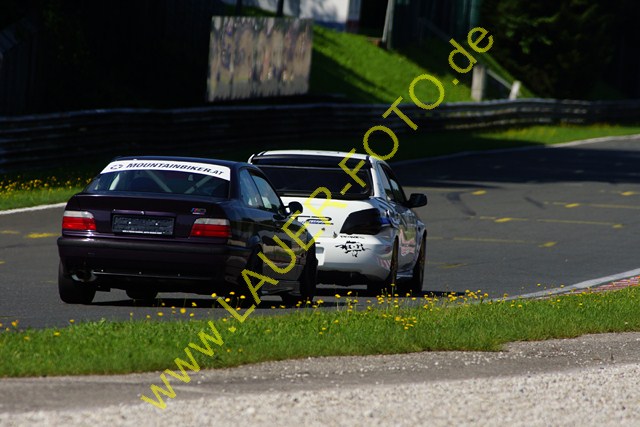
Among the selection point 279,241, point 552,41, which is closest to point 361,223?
point 279,241

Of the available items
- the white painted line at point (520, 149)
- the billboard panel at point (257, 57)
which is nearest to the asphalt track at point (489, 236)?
the white painted line at point (520, 149)

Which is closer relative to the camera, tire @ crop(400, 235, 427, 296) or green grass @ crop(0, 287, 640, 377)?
green grass @ crop(0, 287, 640, 377)

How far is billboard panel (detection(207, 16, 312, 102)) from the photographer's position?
37.7 meters

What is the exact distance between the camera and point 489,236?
2358 centimetres

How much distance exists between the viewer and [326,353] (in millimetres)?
10367

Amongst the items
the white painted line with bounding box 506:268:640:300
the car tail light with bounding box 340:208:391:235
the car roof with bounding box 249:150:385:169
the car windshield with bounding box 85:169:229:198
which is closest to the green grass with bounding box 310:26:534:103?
the white painted line with bounding box 506:268:640:300

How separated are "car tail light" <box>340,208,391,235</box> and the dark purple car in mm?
2214

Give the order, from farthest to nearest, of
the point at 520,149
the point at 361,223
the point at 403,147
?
the point at 520,149
the point at 403,147
the point at 361,223

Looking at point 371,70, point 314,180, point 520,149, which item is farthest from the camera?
point 371,70

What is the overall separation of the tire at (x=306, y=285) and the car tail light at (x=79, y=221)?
2478mm

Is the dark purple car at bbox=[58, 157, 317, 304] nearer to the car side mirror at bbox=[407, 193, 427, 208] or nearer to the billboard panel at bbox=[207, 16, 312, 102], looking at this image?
the car side mirror at bbox=[407, 193, 427, 208]

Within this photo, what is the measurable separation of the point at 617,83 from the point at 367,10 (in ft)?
64.3

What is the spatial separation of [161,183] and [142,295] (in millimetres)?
1600

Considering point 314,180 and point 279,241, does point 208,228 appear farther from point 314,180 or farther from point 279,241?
point 314,180
